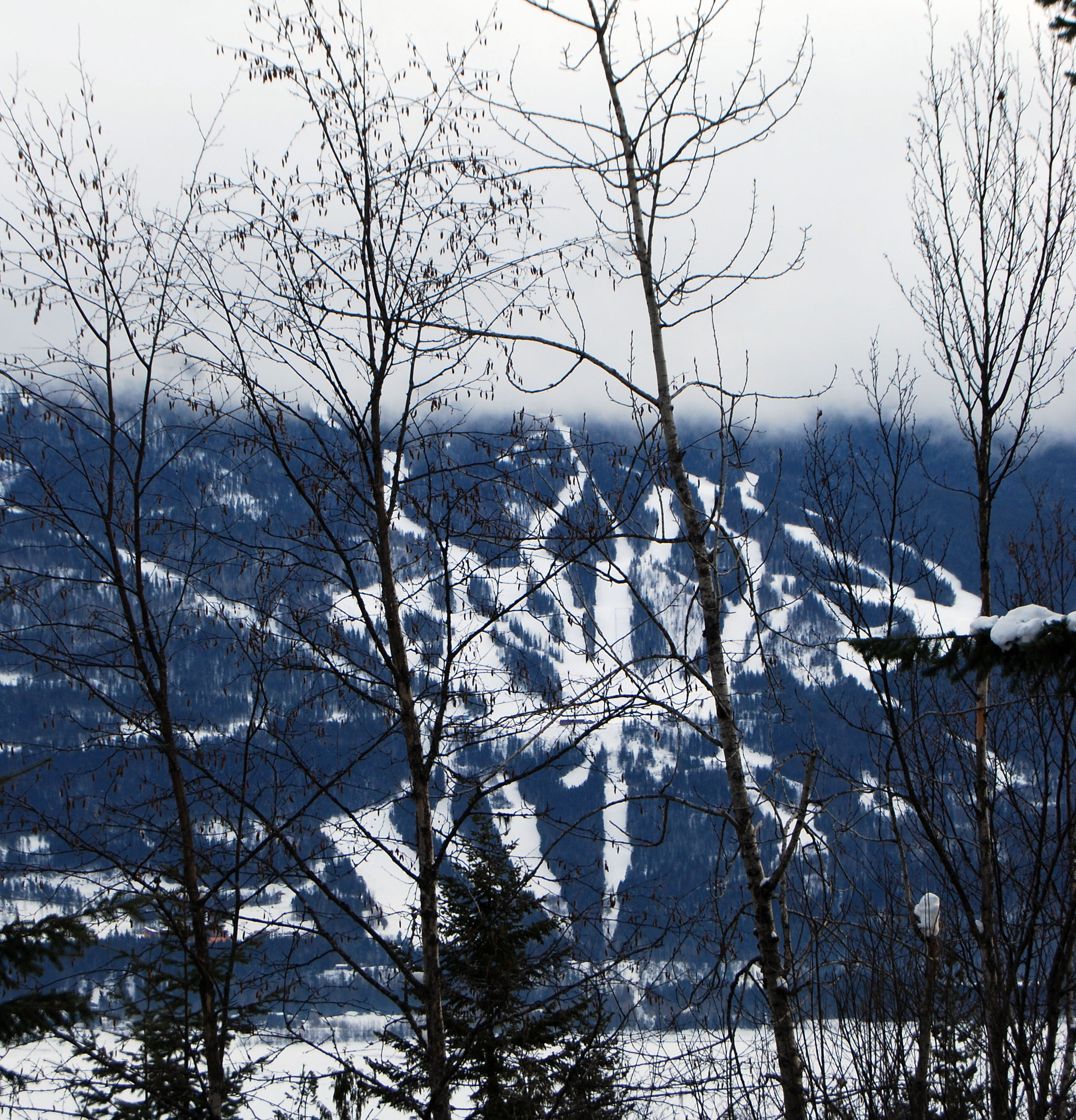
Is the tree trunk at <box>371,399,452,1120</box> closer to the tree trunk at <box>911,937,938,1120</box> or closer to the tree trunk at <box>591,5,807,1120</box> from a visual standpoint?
the tree trunk at <box>591,5,807,1120</box>

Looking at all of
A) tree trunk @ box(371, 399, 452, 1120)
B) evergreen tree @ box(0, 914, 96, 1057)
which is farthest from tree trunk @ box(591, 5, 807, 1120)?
evergreen tree @ box(0, 914, 96, 1057)

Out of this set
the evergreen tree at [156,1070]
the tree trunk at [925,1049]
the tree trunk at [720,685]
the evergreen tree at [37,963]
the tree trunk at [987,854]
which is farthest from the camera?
the evergreen tree at [156,1070]

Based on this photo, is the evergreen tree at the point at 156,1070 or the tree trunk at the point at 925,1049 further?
the evergreen tree at the point at 156,1070

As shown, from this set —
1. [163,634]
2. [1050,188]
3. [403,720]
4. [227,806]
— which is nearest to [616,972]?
[403,720]

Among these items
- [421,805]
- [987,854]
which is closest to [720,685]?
[421,805]

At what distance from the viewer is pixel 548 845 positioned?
228 inches

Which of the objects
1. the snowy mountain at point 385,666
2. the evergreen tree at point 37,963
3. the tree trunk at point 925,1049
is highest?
the snowy mountain at point 385,666

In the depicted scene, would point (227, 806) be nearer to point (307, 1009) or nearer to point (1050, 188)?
point (307, 1009)

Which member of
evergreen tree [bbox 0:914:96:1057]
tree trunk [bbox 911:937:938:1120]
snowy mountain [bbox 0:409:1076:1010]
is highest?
snowy mountain [bbox 0:409:1076:1010]

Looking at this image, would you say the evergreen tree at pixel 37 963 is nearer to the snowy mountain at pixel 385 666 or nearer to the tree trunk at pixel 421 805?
the snowy mountain at pixel 385 666

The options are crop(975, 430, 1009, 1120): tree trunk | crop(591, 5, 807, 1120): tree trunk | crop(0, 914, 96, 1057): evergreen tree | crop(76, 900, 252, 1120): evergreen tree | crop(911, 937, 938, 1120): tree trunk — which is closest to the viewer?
crop(0, 914, 96, 1057): evergreen tree

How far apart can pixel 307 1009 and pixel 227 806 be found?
170 cm

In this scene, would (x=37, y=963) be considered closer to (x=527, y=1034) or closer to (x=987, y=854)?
(x=527, y=1034)

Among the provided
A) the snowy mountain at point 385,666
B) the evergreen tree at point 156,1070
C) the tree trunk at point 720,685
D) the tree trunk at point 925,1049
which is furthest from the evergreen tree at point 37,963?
the tree trunk at point 925,1049
